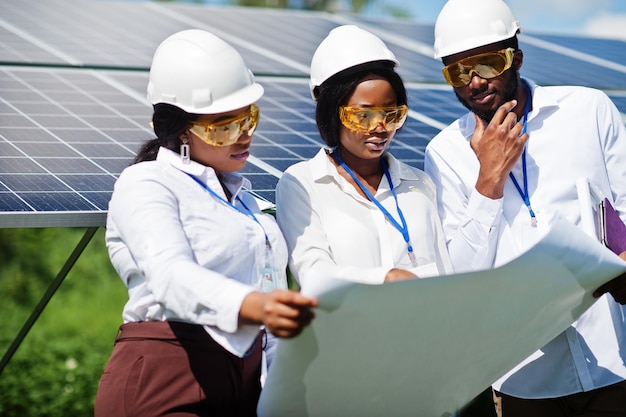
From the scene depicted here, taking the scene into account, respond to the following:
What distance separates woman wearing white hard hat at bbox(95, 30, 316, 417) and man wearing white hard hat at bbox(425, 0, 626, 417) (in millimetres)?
1078

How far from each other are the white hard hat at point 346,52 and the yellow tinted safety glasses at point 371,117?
0.17 m

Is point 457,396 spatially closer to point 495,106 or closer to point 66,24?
point 495,106

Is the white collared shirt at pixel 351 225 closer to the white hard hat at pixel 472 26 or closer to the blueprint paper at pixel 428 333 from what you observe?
the blueprint paper at pixel 428 333

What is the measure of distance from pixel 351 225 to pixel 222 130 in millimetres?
636

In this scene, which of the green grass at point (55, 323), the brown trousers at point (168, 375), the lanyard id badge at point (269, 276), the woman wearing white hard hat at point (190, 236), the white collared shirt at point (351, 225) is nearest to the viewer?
the woman wearing white hard hat at point (190, 236)

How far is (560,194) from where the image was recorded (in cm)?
459

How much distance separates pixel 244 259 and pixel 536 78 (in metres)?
5.39

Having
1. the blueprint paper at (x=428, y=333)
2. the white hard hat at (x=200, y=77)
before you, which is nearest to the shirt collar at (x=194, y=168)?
the white hard hat at (x=200, y=77)

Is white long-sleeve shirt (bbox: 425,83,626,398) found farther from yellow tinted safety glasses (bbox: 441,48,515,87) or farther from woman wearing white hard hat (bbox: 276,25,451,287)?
woman wearing white hard hat (bbox: 276,25,451,287)

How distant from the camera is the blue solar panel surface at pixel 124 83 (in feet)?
17.1

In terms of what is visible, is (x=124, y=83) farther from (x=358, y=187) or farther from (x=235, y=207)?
(x=235, y=207)

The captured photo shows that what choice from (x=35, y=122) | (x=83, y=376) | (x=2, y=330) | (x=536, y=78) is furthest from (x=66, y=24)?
(x=2, y=330)

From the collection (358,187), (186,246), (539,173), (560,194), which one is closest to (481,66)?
(539,173)

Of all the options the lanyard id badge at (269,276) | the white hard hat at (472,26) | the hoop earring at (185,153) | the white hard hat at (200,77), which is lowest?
the lanyard id badge at (269,276)
